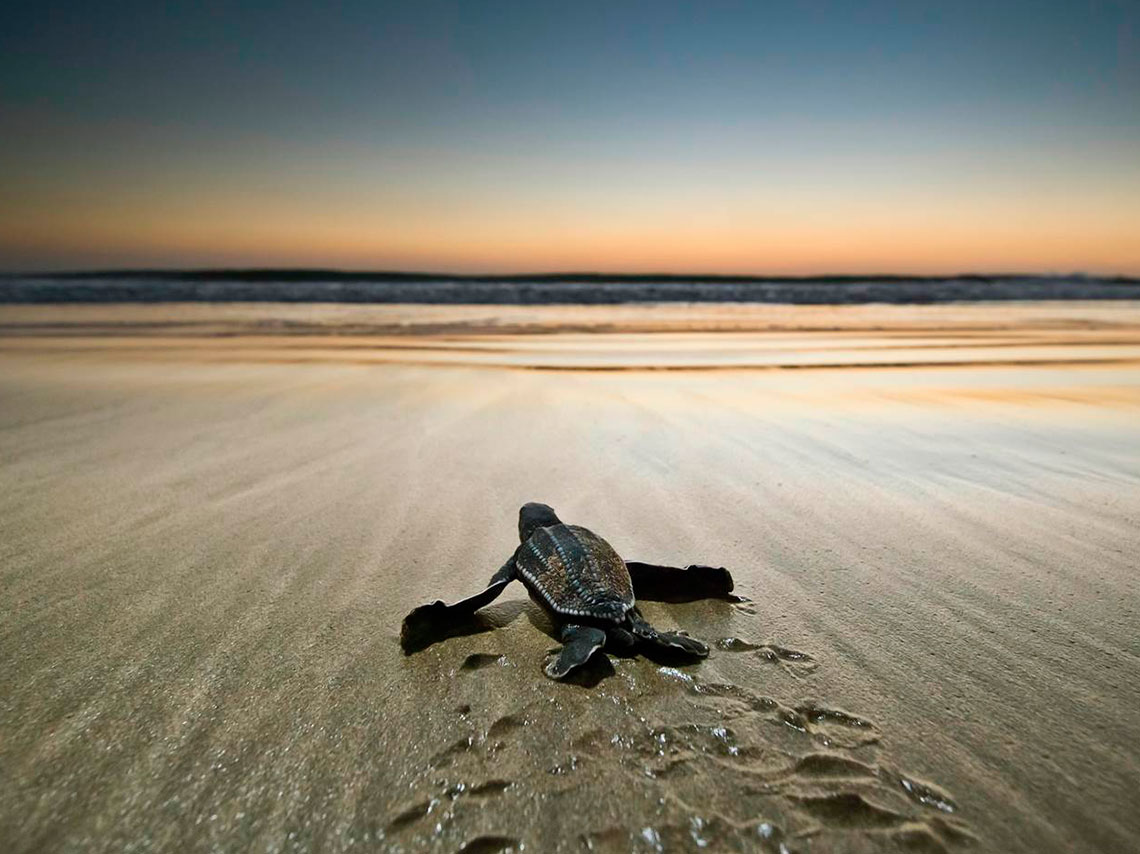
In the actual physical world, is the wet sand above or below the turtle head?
below

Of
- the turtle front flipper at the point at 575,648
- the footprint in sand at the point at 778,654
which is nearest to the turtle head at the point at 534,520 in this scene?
the turtle front flipper at the point at 575,648

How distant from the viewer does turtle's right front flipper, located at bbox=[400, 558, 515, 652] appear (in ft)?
6.95

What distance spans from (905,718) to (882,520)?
5.38 feet

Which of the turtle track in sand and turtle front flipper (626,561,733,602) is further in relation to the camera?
turtle front flipper (626,561,733,602)

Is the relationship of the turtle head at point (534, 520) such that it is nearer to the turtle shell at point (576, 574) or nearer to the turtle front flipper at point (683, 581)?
the turtle shell at point (576, 574)

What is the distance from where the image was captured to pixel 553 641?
223 cm

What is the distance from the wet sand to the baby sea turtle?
81 mm

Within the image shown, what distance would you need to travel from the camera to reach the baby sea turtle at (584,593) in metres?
2.06

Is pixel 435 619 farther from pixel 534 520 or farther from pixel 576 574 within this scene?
pixel 534 520

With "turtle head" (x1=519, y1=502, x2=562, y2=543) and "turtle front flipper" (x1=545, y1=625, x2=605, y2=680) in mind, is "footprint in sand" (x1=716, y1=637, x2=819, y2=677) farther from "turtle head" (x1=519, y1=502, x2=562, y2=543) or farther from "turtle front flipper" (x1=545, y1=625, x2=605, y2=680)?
"turtle head" (x1=519, y1=502, x2=562, y2=543)

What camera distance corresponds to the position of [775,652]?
2.10 m

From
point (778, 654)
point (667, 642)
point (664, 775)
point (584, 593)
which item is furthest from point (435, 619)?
point (778, 654)

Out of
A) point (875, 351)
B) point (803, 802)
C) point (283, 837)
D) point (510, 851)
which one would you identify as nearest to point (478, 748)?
point (510, 851)

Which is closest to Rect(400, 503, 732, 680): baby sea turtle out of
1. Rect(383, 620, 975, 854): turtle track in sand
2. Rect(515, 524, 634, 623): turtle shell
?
Rect(515, 524, 634, 623): turtle shell
